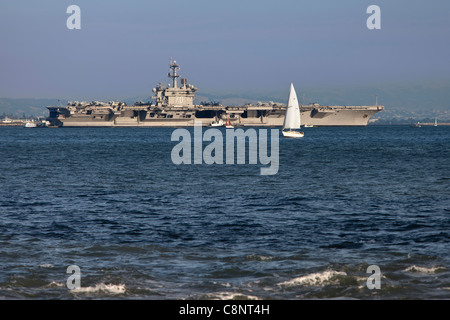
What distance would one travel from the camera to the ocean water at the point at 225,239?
39.6 ft

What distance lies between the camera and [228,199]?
25719 mm

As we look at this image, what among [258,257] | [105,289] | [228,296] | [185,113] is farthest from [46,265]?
[185,113]

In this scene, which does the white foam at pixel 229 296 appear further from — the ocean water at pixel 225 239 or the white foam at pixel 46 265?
the white foam at pixel 46 265

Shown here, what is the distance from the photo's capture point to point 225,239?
16.7 m

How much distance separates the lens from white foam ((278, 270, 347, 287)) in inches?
482

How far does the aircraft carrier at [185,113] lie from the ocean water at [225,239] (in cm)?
12593

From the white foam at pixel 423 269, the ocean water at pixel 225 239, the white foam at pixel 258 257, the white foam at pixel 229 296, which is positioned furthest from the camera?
the white foam at pixel 258 257

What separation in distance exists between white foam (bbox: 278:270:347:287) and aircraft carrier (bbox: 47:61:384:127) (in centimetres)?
14224

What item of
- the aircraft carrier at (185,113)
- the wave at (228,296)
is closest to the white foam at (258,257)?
the wave at (228,296)

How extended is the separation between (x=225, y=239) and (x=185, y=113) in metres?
144

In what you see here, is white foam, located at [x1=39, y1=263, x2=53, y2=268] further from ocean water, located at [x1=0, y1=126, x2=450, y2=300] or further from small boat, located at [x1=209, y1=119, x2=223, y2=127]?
small boat, located at [x1=209, y1=119, x2=223, y2=127]

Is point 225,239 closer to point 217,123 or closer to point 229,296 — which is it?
point 229,296

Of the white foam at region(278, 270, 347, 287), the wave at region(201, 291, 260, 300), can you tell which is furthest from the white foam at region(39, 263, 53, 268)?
the white foam at region(278, 270, 347, 287)
